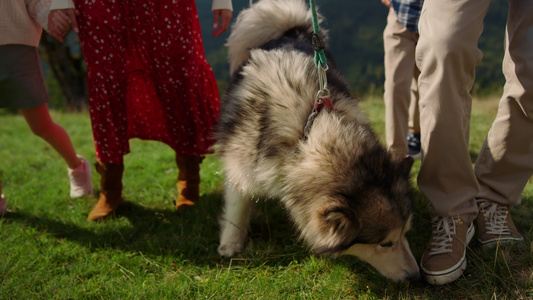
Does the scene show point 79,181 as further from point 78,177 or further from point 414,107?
point 414,107

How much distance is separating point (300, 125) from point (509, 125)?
1.16 metres

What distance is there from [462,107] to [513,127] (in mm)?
392

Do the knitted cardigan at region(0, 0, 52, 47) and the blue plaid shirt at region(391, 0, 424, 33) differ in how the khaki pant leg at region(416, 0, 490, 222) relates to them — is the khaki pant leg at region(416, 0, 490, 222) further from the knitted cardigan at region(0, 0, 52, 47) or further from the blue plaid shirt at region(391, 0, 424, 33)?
the knitted cardigan at region(0, 0, 52, 47)

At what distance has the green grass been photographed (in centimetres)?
207

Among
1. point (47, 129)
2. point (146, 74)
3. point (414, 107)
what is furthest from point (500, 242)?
point (47, 129)

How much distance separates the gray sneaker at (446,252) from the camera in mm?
2023

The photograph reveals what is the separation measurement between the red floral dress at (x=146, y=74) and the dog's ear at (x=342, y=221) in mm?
1432

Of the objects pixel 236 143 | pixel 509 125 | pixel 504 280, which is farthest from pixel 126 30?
pixel 504 280

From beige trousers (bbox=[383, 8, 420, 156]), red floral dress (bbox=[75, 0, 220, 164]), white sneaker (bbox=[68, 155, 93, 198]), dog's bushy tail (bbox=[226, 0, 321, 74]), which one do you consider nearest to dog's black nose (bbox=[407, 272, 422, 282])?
beige trousers (bbox=[383, 8, 420, 156])

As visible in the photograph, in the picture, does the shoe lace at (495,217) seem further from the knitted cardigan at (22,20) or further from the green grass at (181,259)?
the knitted cardigan at (22,20)

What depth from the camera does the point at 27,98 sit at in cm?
270

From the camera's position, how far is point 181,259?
2514mm

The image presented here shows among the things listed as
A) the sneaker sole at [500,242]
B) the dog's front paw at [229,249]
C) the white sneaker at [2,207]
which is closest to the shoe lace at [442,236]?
the sneaker sole at [500,242]

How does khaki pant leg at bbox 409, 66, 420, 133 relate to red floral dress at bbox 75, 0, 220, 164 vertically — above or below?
below
